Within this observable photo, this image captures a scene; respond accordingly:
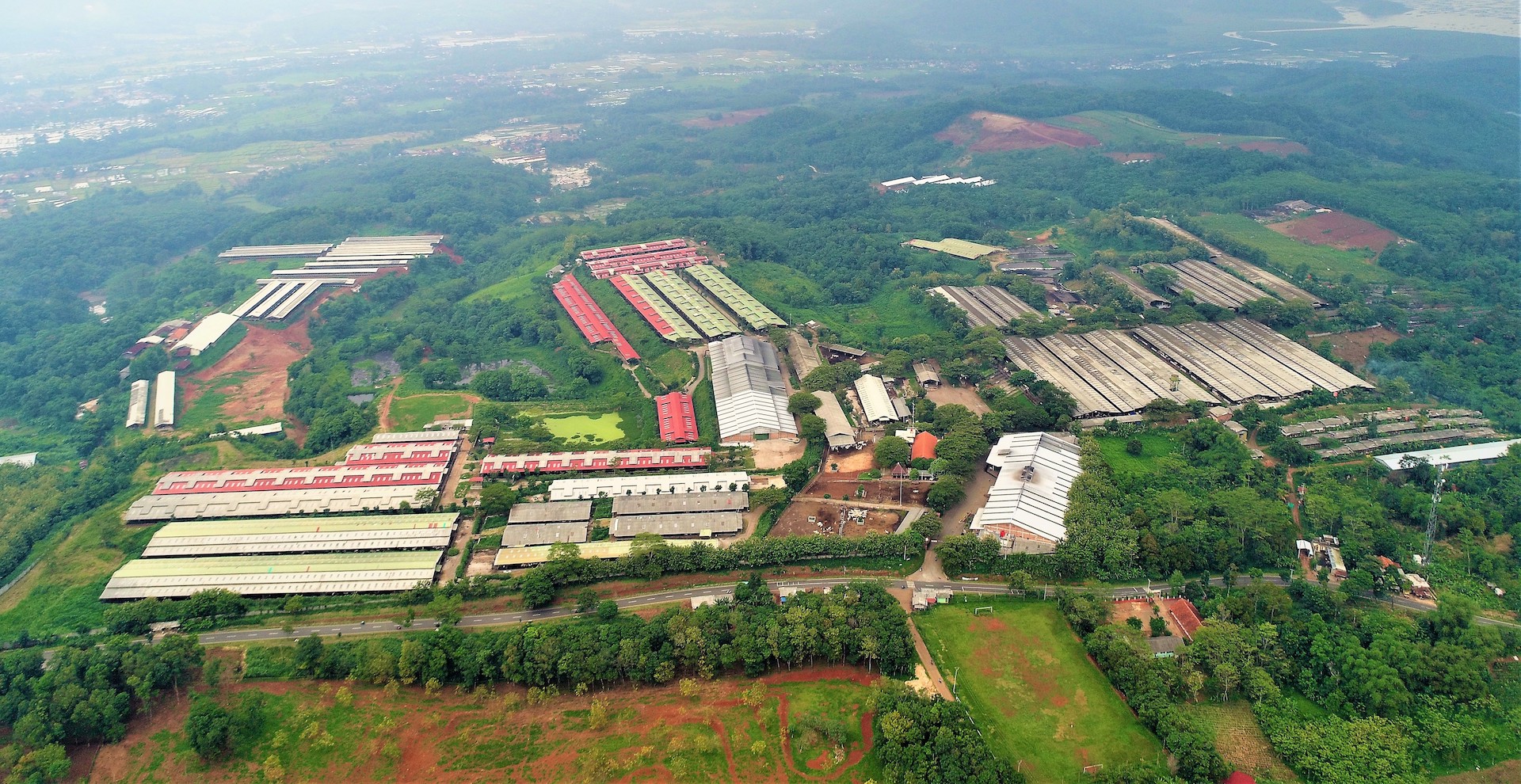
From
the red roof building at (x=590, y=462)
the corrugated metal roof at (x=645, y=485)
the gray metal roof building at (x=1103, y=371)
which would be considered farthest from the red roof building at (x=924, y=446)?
the red roof building at (x=590, y=462)

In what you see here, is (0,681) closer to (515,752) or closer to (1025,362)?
(515,752)

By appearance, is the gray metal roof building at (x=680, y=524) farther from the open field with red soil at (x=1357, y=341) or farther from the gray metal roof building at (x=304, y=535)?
the open field with red soil at (x=1357, y=341)

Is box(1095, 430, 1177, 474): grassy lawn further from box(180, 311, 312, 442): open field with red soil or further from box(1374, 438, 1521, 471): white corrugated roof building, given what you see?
box(180, 311, 312, 442): open field with red soil

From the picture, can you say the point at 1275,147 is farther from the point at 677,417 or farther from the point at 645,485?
the point at 645,485

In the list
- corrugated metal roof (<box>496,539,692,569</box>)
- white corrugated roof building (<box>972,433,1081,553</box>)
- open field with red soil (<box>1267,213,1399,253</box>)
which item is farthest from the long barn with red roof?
open field with red soil (<box>1267,213,1399,253</box>)

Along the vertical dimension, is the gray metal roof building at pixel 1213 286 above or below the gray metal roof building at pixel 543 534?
above

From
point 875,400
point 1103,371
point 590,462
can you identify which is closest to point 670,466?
point 590,462
